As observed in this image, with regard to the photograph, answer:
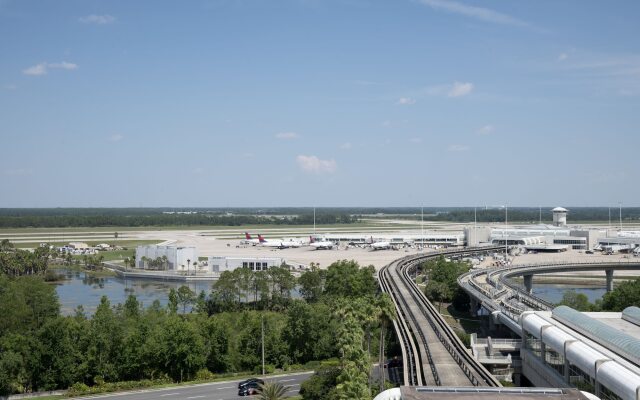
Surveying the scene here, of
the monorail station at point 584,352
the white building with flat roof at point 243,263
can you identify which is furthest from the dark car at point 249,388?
the white building with flat roof at point 243,263

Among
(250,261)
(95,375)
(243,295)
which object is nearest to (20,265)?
(250,261)

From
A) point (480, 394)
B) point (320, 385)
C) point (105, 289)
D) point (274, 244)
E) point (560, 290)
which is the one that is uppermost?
point (480, 394)

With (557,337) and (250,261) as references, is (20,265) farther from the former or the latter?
(557,337)

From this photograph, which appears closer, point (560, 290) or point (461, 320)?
point (461, 320)

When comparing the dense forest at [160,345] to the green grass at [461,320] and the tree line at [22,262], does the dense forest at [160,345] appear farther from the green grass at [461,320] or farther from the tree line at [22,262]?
the tree line at [22,262]

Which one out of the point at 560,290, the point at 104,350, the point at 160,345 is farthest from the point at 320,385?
the point at 560,290

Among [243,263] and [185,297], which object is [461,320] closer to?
[185,297]
